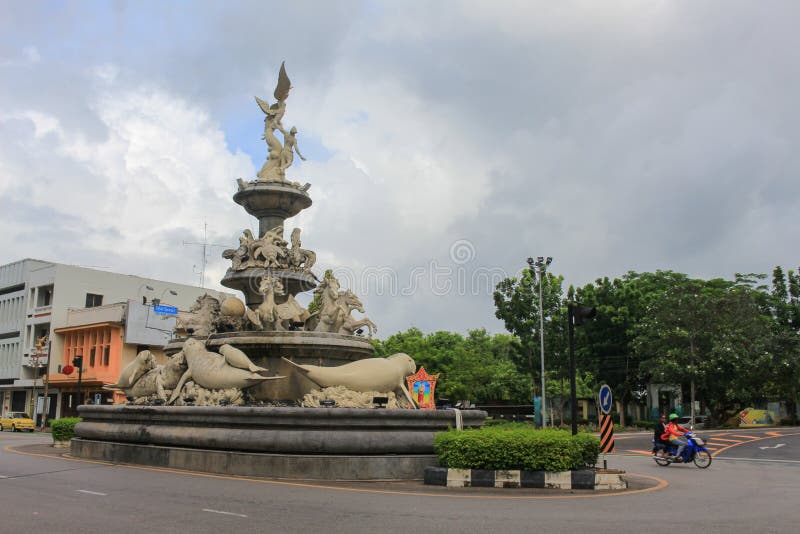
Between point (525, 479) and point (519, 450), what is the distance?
0.50 m

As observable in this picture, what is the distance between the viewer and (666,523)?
371 inches

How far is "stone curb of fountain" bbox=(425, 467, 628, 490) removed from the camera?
12875 millimetres

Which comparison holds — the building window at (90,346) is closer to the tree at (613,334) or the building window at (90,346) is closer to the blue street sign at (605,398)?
the tree at (613,334)

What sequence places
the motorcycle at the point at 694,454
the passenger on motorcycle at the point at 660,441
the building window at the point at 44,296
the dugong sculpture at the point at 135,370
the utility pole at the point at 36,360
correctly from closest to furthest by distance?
the motorcycle at the point at 694,454 < the dugong sculpture at the point at 135,370 < the passenger on motorcycle at the point at 660,441 < the utility pole at the point at 36,360 < the building window at the point at 44,296

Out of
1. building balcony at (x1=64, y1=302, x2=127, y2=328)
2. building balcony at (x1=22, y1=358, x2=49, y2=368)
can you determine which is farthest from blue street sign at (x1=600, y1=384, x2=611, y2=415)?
building balcony at (x1=22, y1=358, x2=49, y2=368)

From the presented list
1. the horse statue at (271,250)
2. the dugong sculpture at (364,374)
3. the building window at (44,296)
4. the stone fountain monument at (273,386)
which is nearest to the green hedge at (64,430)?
the stone fountain monument at (273,386)

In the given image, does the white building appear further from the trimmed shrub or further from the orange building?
the trimmed shrub

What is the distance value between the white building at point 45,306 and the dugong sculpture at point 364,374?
39.2 meters

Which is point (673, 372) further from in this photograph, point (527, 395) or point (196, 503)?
point (196, 503)

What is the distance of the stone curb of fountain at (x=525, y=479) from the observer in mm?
12875

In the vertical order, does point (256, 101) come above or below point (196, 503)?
above

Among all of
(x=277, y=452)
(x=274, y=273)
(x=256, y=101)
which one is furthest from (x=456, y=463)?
(x=256, y=101)

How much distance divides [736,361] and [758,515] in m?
35.9

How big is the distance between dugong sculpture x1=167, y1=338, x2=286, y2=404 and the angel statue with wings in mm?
6857
